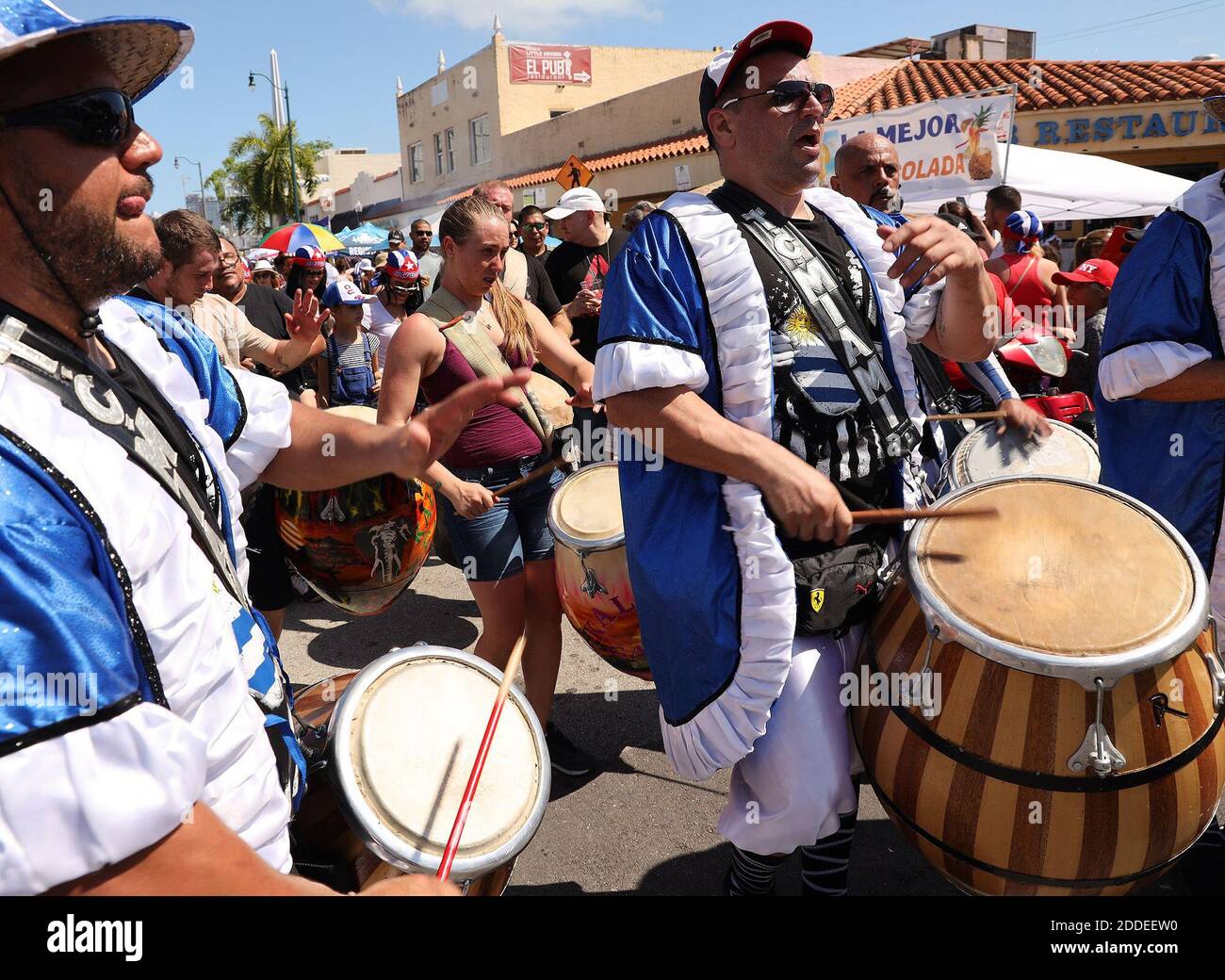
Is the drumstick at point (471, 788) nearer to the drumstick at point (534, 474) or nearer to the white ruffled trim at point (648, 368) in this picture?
the white ruffled trim at point (648, 368)

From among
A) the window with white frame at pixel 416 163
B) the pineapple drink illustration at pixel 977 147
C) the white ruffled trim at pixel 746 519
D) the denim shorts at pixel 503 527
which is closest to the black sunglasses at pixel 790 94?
the white ruffled trim at pixel 746 519

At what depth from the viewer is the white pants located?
203 centimetres

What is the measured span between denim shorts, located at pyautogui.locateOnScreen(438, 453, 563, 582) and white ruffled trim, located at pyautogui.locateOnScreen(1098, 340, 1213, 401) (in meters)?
1.90

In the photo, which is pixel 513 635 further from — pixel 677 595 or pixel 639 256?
pixel 639 256

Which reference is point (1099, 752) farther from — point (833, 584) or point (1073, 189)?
point (1073, 189)

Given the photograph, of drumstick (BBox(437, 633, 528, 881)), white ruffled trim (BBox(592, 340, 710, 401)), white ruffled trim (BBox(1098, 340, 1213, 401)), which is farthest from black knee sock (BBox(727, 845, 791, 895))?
white ruffled trim (BBox(1098, 340, 1213, 401))

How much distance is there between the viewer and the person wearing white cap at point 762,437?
1.96 metres

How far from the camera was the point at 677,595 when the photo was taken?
2033mm

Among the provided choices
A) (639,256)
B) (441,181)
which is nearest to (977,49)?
(441,181)

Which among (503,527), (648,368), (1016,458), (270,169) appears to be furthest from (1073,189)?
(270,169)
